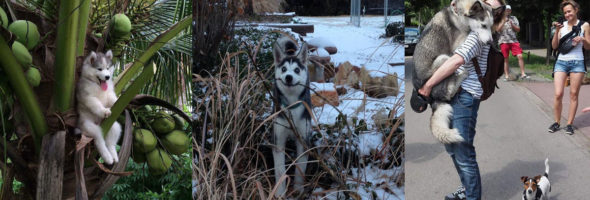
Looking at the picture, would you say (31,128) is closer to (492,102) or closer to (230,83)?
(230,83)

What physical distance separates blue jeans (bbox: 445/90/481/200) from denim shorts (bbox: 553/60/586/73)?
17.2 inches

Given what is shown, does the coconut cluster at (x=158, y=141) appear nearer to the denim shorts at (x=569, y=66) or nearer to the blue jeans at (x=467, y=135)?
the blue jeans at (x=467, y=135)

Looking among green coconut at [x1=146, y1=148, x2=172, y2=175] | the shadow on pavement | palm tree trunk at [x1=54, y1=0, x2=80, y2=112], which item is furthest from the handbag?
palm tree trunk at [x1=54, y1=0, x2=80, y2=112]

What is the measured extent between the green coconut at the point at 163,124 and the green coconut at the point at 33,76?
1.45ft

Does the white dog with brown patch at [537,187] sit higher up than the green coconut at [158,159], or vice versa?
the green coconut at [158,159]

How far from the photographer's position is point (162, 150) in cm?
229

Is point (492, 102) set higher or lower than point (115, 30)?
lower

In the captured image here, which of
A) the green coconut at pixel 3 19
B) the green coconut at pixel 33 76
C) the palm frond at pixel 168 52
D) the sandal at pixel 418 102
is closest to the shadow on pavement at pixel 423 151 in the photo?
the sandal at pixel 418 102

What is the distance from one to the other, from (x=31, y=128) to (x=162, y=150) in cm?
47

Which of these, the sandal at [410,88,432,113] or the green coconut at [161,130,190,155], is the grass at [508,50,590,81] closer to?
the sandal at [410,88,432,113]

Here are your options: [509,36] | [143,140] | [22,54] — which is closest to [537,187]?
[509,36]

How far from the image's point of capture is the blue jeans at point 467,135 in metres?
2.90

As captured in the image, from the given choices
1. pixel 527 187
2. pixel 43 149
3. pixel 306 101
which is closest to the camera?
pixel 43 149

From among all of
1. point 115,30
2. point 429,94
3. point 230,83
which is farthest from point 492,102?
point 115,30
